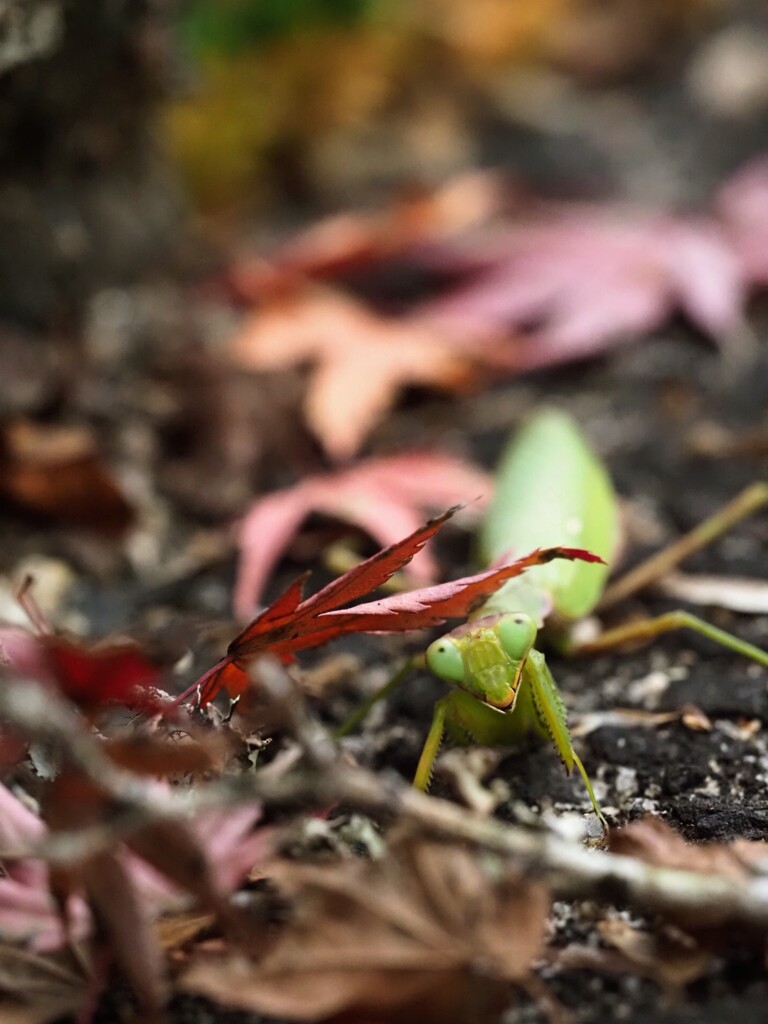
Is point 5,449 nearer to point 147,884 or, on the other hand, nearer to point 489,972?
point 147,884

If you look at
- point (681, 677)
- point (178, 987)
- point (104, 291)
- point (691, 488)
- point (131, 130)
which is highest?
point (131, 130)

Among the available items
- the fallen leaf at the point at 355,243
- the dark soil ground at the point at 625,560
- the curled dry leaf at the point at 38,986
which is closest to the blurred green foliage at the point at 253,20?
the fallen leaf at the point at 355,243

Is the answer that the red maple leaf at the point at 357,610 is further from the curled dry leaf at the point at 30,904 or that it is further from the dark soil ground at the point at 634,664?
the curled dry leaf at the point at 30,904

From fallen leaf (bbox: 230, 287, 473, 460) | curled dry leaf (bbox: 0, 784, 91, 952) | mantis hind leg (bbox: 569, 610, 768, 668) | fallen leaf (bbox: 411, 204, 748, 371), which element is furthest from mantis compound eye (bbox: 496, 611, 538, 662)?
fallen leaf (bbox: 411, 204, 748, 371)

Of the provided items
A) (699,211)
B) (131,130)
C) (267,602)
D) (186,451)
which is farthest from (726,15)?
(267,602)

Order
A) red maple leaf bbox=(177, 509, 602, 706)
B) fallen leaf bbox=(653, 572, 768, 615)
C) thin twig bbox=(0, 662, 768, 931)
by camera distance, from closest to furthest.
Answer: thin twig bbox=(0, 662, 768, 931)
red maple leaf bbox=(177, 509, 602, 706)
fallen leaf bbox=(653, 572, 768, 615)

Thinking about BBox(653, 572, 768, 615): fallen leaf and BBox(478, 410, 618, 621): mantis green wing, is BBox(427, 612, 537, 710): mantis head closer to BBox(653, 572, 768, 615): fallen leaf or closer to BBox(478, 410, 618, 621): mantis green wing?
BBox(478, 410, 618, 621): mantis green wing

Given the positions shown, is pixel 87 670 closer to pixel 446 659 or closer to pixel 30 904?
pixel 30 904
